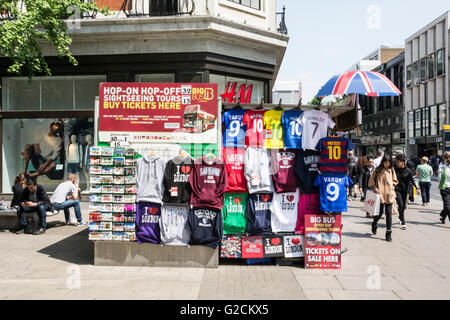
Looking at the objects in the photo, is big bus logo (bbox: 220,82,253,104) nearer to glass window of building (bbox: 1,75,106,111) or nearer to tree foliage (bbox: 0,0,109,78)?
glass window of building (bbox: 1,75,106,111)

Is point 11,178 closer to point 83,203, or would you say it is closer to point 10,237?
point 83,203

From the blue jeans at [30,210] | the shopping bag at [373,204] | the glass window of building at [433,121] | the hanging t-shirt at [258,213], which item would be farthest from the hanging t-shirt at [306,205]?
the glass window of building at [433,121]

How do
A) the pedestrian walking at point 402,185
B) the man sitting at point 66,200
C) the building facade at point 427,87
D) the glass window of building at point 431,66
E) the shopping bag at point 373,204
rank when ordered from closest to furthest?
the shopping bag at point 373,204, the pedestrian walking at point 402,185, the man sitting at point 66,200, the building facade at point 427,87, the glass window of building at point 431,66

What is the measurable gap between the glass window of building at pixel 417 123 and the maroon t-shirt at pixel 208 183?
150 feet

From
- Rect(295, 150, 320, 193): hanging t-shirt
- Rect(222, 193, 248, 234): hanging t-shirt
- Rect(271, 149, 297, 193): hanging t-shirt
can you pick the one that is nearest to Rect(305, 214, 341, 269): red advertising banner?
Rect(295, 150, 320, 193): hanging t-shirt

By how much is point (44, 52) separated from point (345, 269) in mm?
11924

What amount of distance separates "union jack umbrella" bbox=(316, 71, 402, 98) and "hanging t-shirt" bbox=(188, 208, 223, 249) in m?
3.56

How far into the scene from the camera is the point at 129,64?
42.3 ft

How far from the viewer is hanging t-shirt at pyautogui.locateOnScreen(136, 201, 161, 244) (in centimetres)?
677

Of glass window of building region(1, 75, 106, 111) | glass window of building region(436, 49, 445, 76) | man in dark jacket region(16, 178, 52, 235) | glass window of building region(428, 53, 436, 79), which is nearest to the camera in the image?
man in dark jacket region(16, 178, 52, 235)

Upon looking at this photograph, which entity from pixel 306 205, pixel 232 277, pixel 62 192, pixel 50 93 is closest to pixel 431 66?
pixel 50 93

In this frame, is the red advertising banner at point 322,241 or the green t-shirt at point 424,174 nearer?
the red advertising banner at point 322,241

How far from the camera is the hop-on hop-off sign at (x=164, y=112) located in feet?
22.4

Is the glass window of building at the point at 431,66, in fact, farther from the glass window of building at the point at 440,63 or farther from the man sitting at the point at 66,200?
the man sitting at the point at 66,200
